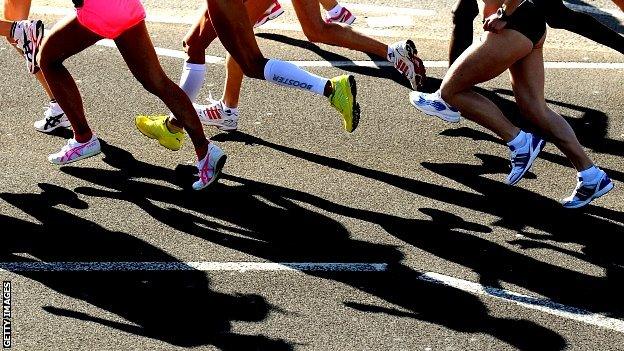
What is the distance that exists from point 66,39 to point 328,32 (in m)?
2.01

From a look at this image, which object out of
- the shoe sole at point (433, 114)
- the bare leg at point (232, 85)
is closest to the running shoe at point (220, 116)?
the bare leg at point (232, 85)

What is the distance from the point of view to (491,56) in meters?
7.63

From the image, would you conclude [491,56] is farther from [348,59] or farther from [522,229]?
[348,59]

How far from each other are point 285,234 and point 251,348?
141 centimetres

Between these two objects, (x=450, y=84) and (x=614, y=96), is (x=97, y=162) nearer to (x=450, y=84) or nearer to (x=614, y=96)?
(x=450, y=84)

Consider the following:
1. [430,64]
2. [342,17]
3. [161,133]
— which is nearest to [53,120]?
[161,133]

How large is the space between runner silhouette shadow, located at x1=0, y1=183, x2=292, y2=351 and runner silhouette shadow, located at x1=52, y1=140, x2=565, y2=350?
39 centimetres

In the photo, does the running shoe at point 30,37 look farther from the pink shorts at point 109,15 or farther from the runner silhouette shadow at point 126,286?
the runner silhouette shadow at point 126,286

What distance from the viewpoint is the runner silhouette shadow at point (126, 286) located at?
21.7 ft

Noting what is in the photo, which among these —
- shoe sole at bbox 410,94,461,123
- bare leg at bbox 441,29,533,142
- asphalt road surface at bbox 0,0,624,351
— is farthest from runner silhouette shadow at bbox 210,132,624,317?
bare leg at bbox 441,29,533,142

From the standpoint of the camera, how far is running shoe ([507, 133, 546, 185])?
800 centimetres

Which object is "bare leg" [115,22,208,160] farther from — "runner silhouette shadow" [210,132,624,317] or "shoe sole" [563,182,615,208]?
"shoe sole" [563,182,615,208]

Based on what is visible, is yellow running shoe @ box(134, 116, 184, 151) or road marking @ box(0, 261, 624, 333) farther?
yellow running shoe @ box(134, 116, 184, 151)

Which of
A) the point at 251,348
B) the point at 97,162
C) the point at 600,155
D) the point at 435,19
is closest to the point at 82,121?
the point at 97,162
